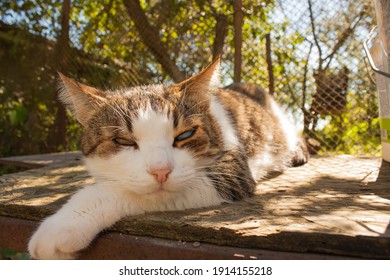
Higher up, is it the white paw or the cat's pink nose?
the cat's pink nose

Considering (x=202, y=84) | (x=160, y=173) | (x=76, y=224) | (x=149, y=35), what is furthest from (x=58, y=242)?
(x=149, y=35)

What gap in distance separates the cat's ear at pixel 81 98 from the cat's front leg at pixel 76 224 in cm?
48

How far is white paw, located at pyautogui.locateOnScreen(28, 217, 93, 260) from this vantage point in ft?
4.22

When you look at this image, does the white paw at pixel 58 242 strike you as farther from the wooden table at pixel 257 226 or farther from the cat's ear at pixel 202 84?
the cat's ear at pixel 202 84

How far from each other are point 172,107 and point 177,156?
0.90 feet

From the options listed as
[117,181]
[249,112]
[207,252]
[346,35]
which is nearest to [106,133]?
[117,181]

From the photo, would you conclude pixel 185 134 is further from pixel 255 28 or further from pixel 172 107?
pixel 255 28

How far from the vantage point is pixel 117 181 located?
59.6 inches

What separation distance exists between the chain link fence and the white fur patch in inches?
72.1

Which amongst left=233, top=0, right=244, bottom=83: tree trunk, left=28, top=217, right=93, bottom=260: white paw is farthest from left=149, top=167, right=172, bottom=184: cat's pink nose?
left=233, top=0, right=244, bottom=83: tree trunk

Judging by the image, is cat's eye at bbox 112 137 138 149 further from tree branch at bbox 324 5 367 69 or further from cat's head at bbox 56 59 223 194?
tree branch at bbox 324 5 367 69

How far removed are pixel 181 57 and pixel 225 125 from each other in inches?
99.8

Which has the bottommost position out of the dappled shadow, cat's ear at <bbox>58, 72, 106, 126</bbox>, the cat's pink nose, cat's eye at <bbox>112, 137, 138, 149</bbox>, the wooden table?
the wooden table

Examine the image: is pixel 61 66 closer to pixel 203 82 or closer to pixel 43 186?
pixel 43 186
